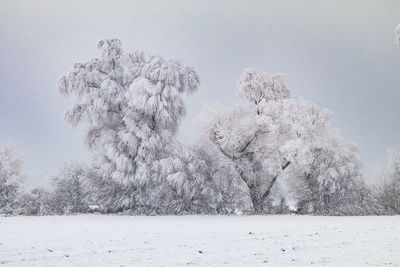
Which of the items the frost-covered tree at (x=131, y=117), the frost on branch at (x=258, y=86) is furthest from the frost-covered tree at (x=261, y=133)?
the frost-covered tree at (x=131, y=117)

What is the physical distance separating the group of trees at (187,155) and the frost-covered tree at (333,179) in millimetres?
60

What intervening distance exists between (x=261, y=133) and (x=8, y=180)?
15.9 metres

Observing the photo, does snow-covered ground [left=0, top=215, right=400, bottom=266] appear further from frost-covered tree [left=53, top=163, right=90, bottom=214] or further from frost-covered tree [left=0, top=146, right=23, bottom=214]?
frost-covered tree [left=0, top=146, right=23, bottom=214]

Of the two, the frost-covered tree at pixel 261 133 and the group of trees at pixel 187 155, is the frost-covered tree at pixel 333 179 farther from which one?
the frost-covered tree at pixel 261 133

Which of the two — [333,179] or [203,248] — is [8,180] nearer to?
[333,179]

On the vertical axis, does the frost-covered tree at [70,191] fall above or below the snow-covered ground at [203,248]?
above

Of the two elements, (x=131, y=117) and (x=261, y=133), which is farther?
(x=261, y=133)

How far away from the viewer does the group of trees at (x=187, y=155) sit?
25125 mm

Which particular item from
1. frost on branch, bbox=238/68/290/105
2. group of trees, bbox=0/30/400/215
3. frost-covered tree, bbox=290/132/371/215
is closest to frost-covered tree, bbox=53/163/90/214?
group of trees, bbox=0/30/400/215

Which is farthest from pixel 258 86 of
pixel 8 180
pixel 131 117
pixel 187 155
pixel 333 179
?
pixel 8 180

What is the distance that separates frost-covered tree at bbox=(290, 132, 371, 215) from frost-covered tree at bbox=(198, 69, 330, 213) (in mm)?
1054

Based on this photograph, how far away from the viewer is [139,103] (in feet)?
82.2

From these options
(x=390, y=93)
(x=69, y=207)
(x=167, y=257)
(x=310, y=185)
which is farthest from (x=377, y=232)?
(x=390, y=93)

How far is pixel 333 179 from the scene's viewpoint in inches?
1026
